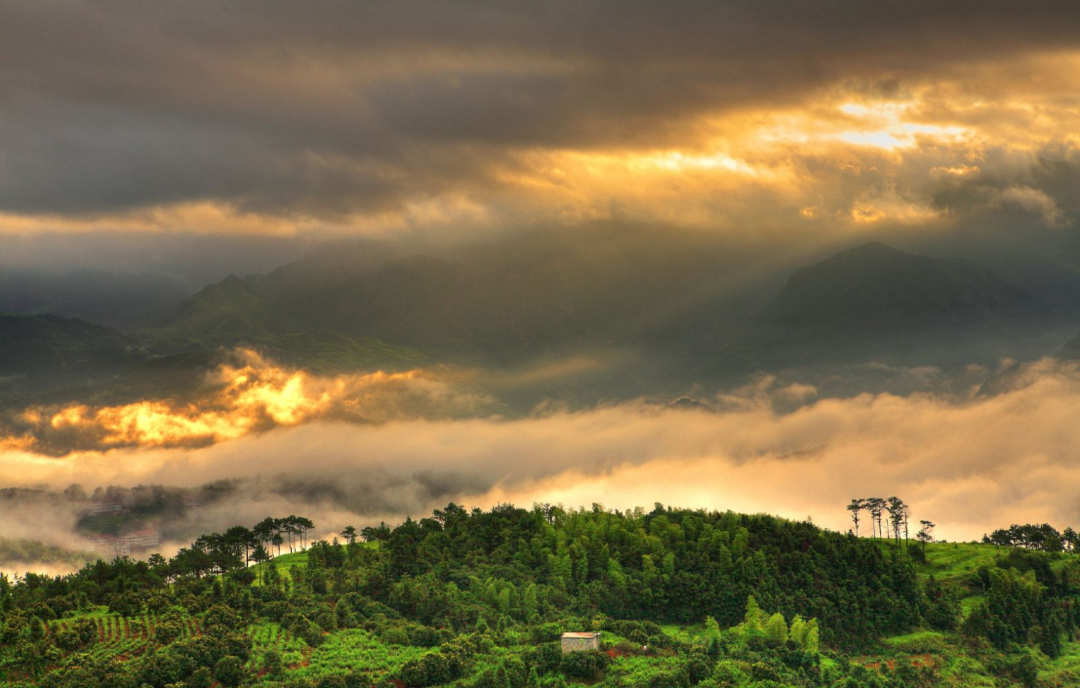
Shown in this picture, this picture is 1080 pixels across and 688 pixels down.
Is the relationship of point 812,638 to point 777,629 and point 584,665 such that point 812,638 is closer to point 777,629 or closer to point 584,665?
point 777,629

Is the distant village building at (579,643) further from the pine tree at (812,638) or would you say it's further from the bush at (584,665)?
the pine tree at (812,638)

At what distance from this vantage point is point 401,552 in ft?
630

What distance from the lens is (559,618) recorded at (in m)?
166

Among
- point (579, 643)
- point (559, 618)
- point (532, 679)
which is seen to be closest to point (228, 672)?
point (532, 679)

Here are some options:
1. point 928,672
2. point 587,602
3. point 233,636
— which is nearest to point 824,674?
point 928,672

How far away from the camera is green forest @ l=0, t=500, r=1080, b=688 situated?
435 ft

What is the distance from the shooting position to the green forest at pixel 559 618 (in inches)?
5217

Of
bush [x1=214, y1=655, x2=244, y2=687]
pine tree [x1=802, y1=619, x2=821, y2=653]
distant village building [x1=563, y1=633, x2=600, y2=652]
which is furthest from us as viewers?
pine tree [x1=802, y1=619, x2=821, y2=653]

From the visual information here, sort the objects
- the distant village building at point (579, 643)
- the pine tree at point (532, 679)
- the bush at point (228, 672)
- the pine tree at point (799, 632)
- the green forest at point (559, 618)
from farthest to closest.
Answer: the pine tree at point (799, 632)
the distant village building at point (579, 643)
the green forest at point (559, 618)
the pine tree at point (532, 679)
the bush at point (228, 672)

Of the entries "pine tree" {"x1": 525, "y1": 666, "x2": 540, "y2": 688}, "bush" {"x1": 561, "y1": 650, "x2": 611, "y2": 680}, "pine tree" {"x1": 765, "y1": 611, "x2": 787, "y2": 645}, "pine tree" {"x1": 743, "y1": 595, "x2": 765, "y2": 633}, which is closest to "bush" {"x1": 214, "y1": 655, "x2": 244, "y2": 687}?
"pine tree" {"x1": 525, "y1": 666, "x2": 540, "y2": 688}

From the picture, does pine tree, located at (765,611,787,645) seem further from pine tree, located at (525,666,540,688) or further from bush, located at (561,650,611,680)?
pine tree, located at (525,666,540,688)

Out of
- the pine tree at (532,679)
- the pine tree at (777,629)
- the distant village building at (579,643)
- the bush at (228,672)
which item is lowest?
the pine tree at (532,679)

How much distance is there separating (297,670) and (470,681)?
22743 millimetres

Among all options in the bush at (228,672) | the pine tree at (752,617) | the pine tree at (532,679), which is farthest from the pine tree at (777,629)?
the bush at (228,672)
